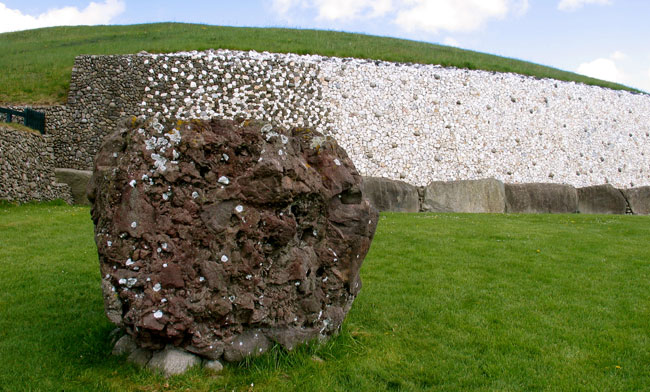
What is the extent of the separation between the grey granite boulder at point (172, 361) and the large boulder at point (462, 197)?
14.1 m

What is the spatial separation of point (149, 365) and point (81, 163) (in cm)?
1509

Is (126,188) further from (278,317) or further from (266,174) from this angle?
(278,317)

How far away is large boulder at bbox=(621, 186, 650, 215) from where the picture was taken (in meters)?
20.2

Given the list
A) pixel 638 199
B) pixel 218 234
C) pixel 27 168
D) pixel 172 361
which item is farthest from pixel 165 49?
pixel 638 199

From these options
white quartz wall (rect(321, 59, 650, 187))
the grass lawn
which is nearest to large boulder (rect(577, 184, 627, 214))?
white quartz wall (rect(321, 59, 650, 187))

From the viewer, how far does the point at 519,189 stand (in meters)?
19.1

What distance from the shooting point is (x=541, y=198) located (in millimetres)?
19234

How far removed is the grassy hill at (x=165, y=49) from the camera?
19.6 metres

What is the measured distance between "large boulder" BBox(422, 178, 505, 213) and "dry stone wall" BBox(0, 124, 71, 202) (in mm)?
12415

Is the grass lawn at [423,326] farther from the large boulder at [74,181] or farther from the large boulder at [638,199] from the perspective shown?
the large boulder at [638,199]

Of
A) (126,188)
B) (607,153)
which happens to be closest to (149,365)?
(126,188)

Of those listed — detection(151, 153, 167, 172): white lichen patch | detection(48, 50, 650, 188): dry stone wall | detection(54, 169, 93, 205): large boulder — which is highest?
detection(48, 50, 650, 188): dry stone wall

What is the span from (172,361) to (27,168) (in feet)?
45.8

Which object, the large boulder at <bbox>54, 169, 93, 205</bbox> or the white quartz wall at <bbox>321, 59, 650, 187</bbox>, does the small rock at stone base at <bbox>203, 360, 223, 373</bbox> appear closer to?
the large boulder at <bbox>54, 169, 93, 205</bbox>
